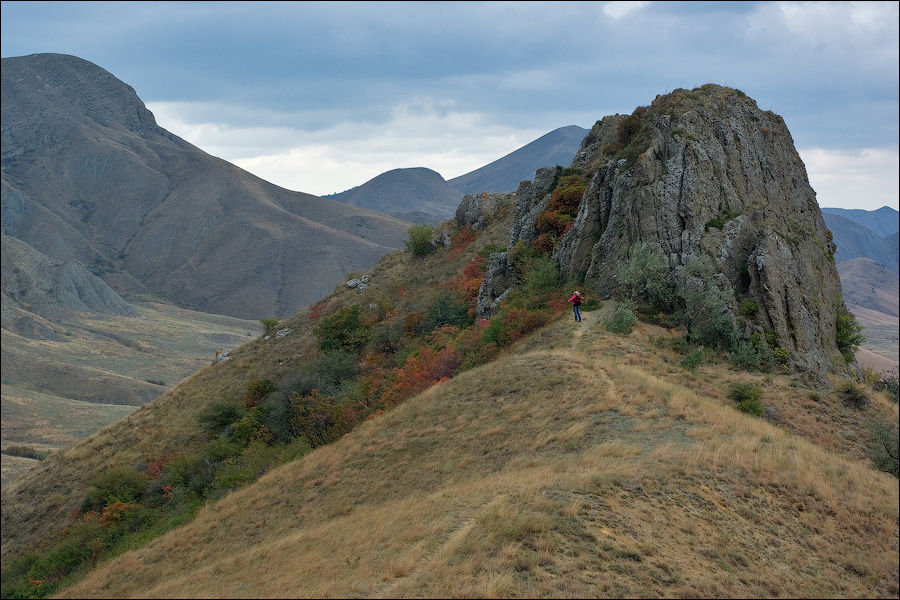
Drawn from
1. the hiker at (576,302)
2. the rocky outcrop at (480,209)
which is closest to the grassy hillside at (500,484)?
the hiker at (576,302)

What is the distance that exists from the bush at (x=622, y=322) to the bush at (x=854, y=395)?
6212 millimetres

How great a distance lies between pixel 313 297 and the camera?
573 feet

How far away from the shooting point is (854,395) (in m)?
15.0

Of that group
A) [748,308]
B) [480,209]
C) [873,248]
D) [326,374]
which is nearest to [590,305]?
[748,308]

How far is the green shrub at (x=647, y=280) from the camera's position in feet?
64.9

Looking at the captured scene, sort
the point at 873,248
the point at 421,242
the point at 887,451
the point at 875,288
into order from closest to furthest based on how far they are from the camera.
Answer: the point at 875,288
the point at 873,248
the point at 887,451
the point at 421,242

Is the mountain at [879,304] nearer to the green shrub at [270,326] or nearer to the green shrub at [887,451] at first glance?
the green shrub at [887,451]

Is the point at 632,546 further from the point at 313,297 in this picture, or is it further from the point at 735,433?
the point at 313,297

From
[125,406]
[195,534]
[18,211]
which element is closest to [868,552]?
[195,534]

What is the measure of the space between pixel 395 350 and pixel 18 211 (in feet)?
713

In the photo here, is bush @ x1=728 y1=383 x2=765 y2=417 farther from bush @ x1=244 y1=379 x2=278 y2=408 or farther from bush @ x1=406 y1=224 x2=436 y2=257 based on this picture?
bush @ x1=406 y1=224 x2=436 y2=257

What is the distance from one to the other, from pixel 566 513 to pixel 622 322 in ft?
38.0

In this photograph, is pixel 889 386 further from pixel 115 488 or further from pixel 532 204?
pixel 115 488

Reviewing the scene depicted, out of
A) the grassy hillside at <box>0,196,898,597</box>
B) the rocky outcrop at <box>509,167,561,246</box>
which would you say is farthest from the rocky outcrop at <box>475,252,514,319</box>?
the rocky outcrop at <box>509,167,561,246</box>
